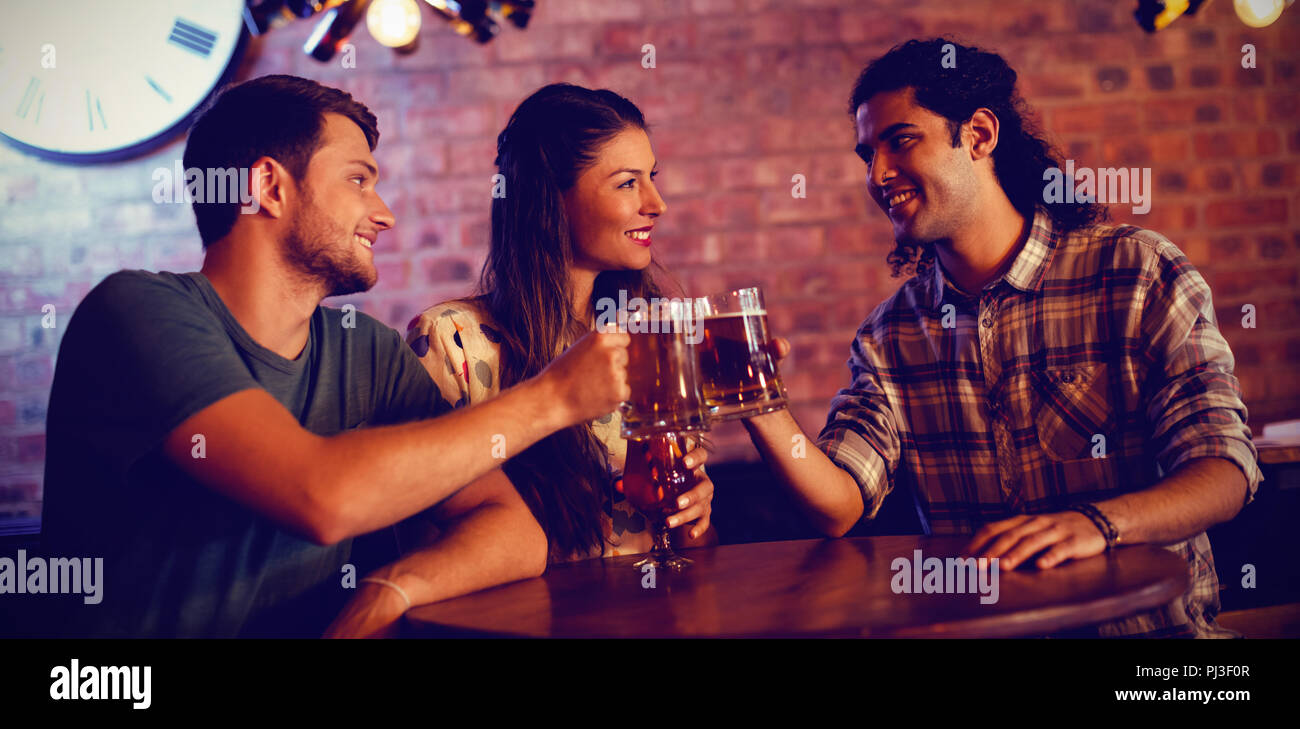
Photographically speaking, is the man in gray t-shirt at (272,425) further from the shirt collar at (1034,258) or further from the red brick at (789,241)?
the red brick at (789,241)

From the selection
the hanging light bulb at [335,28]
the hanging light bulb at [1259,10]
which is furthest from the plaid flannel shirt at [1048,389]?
the hanging light bulb at [1259,10]

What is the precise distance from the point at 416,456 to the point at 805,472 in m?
0.81

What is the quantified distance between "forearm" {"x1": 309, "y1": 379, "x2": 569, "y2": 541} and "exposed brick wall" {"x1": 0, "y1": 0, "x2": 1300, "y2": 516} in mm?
1746

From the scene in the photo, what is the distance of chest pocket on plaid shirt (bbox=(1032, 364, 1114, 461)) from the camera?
177cm

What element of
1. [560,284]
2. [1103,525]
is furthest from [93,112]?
[1103,525]

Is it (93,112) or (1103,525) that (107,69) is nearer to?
(93,112)

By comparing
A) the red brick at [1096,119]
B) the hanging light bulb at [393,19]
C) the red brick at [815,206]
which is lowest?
the red brick at [815,206]

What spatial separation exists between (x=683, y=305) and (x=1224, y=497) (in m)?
0.93

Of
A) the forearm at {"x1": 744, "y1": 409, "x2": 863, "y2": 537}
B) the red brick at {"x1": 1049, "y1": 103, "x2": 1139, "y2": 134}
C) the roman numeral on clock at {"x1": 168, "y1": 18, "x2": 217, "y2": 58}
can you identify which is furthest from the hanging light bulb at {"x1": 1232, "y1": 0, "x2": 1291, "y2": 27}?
the roman numeral on clock at {"x1": 168, "y1": 18, "x2": 217, "y2": 58}

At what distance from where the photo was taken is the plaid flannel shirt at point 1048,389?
1646mm

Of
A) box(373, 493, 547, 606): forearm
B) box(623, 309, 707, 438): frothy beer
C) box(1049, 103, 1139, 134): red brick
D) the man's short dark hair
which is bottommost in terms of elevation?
box(373, 493, 547, 606): forearm

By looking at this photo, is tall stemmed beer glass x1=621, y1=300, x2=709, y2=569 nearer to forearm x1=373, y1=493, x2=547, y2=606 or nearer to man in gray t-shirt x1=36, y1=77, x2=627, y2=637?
man in gray t-shirt x1=36, y1=77, x2=627, y2=637

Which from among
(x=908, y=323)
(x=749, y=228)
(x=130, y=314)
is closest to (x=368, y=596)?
(x=130, y=314)

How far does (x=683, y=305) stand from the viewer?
129 cm
